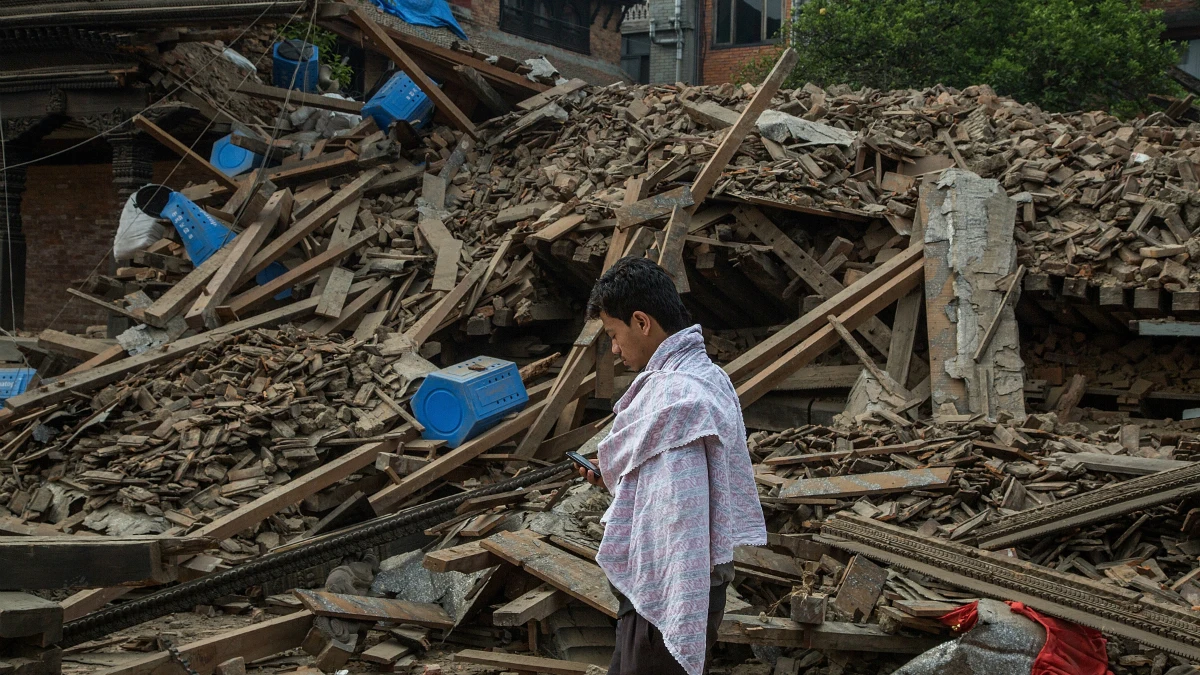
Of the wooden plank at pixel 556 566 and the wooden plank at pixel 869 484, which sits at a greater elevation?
the wooden plank at pixel 869 484

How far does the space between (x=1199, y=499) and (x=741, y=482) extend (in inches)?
149

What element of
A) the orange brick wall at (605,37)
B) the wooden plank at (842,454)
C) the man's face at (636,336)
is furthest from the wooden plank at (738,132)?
the orange brick wall at (605,37)

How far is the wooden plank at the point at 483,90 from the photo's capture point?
1343 cm

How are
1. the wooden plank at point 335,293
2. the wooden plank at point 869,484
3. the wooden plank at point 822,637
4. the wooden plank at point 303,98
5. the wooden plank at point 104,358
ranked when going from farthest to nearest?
the wooden plank at point 303,98, the wooden plank at point 335,293, the wooden plank at point 104,358, the wooden plank at point 869,484, the wooden plank at point 822,637

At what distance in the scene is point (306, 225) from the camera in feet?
37.0

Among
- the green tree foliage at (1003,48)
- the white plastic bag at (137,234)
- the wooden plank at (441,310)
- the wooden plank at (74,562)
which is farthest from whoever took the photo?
the green tree foliage at (1003,48)

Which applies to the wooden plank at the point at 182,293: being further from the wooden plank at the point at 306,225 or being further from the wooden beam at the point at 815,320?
the wooden beam at the point at 815,320

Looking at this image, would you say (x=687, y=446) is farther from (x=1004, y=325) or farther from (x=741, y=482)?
(x=1004, y=325)

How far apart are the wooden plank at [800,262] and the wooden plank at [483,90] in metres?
5.14

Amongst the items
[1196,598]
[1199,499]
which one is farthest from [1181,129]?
[1196,598]

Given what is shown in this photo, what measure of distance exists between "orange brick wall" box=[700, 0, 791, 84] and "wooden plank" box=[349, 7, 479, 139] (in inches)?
540

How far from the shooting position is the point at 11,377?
10.2 metres

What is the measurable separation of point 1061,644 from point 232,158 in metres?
11.5

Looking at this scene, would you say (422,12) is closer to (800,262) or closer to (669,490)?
(800,262)
